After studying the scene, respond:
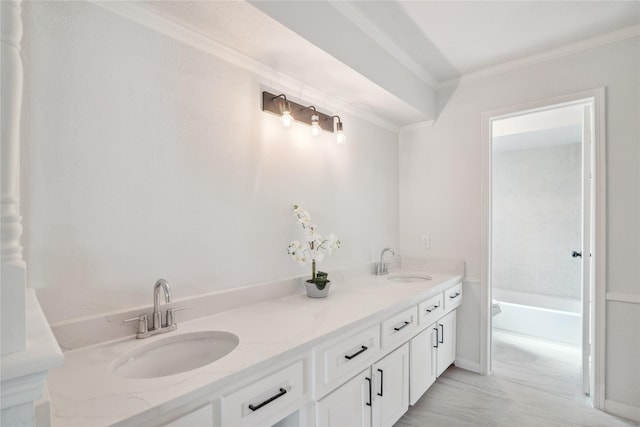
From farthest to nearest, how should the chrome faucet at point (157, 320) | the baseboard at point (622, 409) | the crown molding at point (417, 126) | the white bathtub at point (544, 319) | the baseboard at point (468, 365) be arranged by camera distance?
the white bathtub at point (544, 319) < the crown molding at point (417, 126) < the baseboard at point (468, 365) < the baseboard at point (622, 409) < the chrome faucet at point (157, 320)

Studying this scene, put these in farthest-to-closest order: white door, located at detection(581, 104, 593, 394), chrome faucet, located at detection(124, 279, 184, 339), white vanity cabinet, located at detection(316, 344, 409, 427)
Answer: white door, located at detection(581, 104, 593, 394)
white vanity cabinet, located at detection(316, 344, 409, 427)
chrome faucet, located at detection(124, 279, 184, 339)

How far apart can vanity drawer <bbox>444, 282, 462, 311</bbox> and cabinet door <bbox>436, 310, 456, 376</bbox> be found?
0.25ft

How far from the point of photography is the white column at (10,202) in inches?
22.3

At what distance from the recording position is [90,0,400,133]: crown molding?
50.7 inches

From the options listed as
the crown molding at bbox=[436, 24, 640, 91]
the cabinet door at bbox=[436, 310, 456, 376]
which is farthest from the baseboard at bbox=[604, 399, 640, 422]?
the crown molding at bbox=[436, 24, 640, 91]

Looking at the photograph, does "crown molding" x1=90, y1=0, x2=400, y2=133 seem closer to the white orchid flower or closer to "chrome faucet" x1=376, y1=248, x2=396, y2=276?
the white orchid flower

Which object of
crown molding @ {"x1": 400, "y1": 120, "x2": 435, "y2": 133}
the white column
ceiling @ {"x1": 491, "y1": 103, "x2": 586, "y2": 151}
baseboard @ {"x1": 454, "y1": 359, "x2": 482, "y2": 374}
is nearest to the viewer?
the white column

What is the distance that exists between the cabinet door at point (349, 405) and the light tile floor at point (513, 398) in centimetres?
→ 58

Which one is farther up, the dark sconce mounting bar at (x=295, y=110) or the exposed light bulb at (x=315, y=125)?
the dark sconce mounting bar at (x=295, y=110)

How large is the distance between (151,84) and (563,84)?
2.62m

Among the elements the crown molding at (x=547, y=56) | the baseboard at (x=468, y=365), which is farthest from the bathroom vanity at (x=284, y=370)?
the crown molding at (x=547, y=56)

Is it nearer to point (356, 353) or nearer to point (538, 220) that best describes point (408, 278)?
point (356, 353)

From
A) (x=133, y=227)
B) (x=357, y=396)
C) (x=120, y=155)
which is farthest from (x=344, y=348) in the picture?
(x=120, y=155)

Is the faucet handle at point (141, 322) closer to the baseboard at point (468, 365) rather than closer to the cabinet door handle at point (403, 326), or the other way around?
the cabinet door handle at point (403, 326)
